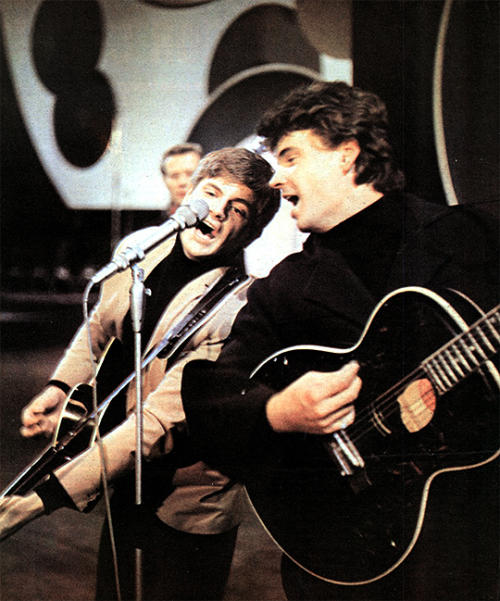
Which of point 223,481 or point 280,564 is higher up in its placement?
point 223,481

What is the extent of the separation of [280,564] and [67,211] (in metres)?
1.66

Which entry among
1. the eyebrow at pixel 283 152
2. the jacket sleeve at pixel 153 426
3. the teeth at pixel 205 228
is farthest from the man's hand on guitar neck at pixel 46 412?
the eyebrow at pixel 283 152

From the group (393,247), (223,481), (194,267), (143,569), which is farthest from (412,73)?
(143,569)

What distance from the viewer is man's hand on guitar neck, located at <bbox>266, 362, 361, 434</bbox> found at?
98.5 inches

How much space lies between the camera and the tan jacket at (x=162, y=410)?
8.19 ft

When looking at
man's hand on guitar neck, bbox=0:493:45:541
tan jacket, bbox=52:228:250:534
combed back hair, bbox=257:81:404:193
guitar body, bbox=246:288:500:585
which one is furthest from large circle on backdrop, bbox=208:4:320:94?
man's hand on guitar neck, bbox=0:493:45:541

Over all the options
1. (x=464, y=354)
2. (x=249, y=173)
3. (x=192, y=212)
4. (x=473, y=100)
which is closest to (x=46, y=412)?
(x=192, y=212)

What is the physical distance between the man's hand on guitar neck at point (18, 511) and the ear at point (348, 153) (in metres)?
1.79

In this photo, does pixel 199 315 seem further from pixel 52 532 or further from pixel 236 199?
pixel 52 532

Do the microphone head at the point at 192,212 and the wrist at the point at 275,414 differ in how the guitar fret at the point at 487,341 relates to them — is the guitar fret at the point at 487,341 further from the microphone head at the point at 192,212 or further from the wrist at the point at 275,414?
the microphone head at the point at 192,212

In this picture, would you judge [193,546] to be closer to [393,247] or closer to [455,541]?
[455,541]

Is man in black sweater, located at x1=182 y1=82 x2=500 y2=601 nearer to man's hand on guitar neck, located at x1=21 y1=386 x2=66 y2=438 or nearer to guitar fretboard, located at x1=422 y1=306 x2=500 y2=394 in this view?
guitar fretboard, located at x1=422 y1=306 x2=500 y2=394

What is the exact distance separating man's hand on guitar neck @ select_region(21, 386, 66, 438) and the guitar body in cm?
80

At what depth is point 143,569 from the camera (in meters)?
2.55
